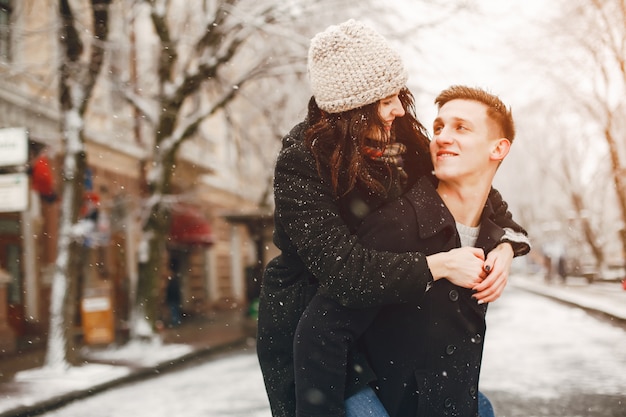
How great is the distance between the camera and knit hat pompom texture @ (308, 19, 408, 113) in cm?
229

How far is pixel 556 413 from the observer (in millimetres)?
7023

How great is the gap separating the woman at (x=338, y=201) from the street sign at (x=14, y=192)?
366 inches

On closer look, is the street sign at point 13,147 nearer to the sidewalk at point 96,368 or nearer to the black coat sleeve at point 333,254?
the sidewalk at point 96,368

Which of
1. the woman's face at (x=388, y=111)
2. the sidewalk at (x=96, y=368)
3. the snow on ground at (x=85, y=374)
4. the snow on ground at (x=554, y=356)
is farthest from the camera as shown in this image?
the snow on ground at (x=85, y=374)

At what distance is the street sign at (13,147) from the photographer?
10961 mm

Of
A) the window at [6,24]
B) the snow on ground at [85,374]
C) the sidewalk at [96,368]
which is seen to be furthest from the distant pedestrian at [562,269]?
the window at [6,24]

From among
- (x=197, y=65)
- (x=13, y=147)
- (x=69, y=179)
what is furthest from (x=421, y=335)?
(x=197, y=65)

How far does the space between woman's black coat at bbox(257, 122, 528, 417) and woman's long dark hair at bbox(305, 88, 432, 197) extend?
41mm

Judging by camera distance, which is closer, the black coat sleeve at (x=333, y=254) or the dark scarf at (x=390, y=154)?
the black coat sleeve at (x=333, y=254)

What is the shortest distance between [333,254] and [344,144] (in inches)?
13.8

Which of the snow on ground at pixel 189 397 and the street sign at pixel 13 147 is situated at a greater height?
the street sign at pixel 13 147

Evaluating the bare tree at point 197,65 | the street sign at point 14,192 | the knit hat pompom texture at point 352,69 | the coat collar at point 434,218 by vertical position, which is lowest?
the coat collar at point 434,218

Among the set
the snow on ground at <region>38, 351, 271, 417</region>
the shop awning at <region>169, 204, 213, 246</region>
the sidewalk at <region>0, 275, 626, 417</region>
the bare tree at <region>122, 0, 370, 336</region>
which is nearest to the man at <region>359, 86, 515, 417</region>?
the snow on ground at <region>38, 351, 271, 417</region>

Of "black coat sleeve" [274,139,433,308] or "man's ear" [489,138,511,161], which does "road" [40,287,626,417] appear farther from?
"black coat sleeve" [274,139,433,308]
